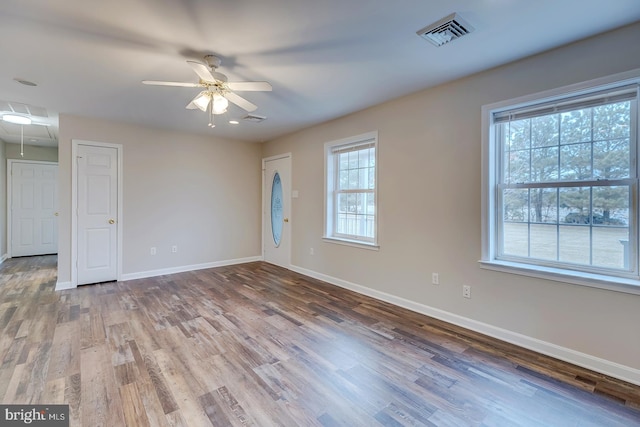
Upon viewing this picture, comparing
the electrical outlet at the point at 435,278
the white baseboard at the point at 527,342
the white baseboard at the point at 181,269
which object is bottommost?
the white baseboard at the point at 527,342

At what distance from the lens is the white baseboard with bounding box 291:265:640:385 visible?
2.12 meters

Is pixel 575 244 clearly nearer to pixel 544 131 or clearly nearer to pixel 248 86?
pixel 544 131

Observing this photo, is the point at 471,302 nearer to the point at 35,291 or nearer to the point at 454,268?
the point at 454,268

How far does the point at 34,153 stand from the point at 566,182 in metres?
9.41

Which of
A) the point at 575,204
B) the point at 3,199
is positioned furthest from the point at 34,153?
the point at 575,204

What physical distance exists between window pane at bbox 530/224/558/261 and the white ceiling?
1.48 meters

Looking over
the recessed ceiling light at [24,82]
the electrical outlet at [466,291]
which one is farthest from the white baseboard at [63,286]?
the electrical outlet at [466,291]

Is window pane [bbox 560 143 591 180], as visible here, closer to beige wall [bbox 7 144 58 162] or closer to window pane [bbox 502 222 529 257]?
window pane [bbox 502 222 529 257]

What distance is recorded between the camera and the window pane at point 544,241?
252 centimetres

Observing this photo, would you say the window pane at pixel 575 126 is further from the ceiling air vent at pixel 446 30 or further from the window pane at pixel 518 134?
the ceiling air vent at pixel 446 30

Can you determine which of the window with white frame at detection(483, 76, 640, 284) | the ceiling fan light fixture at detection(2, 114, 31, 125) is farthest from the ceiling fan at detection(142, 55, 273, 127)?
the ceiling fan light fixture at detection(2, 114, 31, 125)

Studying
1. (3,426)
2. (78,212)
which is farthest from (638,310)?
(78,212)

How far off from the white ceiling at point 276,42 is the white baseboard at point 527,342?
2407mm

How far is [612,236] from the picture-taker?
88.1 inches
